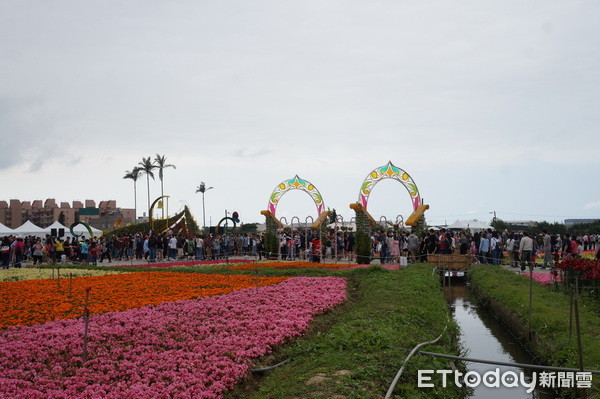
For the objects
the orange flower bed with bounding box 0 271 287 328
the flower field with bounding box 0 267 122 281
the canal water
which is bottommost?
the canal water

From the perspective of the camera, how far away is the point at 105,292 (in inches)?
662

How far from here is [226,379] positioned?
823 cm

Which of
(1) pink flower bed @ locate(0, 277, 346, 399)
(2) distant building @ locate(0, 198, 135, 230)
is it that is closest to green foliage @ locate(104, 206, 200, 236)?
(1) pink flower bed @ locate(0, 277, 346, 399)

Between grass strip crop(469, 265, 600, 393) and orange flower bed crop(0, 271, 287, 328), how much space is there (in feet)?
23.9

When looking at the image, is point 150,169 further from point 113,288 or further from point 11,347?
point 11,347

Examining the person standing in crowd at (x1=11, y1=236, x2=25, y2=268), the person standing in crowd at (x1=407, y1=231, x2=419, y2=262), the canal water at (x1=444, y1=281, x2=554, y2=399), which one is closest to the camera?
the canal water at (x1=444, y1=281, x2=554, y2=399)

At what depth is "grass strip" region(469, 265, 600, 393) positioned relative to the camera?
971 cm

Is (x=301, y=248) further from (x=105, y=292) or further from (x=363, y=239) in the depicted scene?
(x=105, y=292)

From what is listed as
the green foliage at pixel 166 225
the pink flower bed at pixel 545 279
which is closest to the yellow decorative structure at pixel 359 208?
the pink flower bed at pixel 545 279

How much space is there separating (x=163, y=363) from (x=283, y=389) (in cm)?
226

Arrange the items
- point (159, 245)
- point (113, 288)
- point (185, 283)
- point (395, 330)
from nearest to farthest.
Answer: point (395, 330), point (113, 288), point (185, 283), point (159, 245)

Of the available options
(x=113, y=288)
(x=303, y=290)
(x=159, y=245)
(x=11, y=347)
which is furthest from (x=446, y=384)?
(x=159, y=245)

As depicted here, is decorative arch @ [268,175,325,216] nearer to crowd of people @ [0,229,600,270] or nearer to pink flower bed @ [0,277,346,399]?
crowd of people @ [0,229,600,270]

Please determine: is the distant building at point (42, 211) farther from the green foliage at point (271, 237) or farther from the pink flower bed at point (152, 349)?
the pink flower bed at point (152, 349)
